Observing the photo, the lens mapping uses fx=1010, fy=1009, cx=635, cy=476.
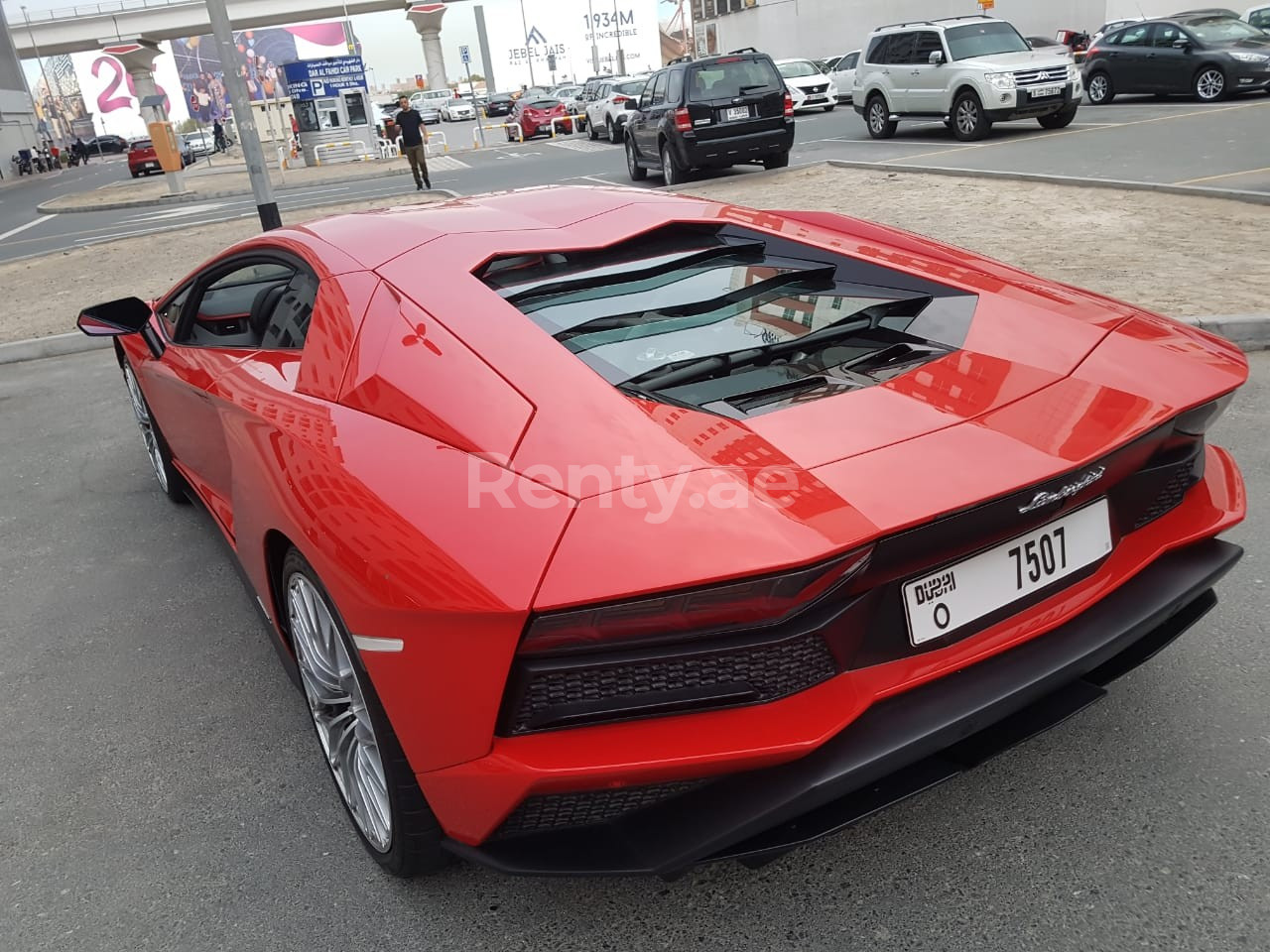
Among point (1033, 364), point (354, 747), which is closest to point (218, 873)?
point (354, 747)

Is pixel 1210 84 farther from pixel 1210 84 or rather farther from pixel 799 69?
pixel 799 69

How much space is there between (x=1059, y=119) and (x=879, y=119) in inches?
135

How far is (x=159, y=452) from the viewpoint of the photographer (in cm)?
464

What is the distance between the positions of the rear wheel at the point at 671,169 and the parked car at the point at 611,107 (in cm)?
1272

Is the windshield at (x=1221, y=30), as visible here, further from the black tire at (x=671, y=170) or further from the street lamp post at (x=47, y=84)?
the street lamp post at (x=47, y=84)

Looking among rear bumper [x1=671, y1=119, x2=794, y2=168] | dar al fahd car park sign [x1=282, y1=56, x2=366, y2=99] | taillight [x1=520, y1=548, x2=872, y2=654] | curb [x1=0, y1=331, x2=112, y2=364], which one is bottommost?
curb [x1=0, y1=331, x2=112, y2=364]

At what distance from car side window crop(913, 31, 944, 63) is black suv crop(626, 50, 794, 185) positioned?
150 inches

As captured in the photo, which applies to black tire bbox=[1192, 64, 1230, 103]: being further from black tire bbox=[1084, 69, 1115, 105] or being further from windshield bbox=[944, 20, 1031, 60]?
windshield bbox=[944, 20, 1031, 60]

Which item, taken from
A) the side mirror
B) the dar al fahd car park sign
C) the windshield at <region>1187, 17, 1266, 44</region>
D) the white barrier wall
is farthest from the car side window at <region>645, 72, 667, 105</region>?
the white barrier wall

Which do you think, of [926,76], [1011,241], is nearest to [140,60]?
[926,76]

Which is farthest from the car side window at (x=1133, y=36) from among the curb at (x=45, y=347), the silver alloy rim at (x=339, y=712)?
the silver alloy rim at (x=339, y=712)

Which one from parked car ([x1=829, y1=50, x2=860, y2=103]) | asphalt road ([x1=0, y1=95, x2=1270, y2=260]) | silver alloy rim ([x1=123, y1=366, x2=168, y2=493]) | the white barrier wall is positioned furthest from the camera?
the white barrier wall

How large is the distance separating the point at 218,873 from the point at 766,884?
1.27 meters

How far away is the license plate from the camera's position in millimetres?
1830
